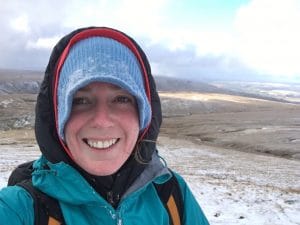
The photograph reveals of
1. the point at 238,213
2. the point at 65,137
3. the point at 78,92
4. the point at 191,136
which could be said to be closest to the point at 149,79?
the point at 78,92

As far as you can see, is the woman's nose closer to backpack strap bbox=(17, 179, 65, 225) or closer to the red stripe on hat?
the red stripe on hat

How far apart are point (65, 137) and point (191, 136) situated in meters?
41.0

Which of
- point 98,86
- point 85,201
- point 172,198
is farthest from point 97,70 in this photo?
point 172,198

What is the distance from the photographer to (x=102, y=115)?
1.91 m

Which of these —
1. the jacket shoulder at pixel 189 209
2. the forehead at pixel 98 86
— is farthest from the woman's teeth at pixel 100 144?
the jacket shoulder at pixel 189 209

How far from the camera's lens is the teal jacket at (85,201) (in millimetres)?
1699

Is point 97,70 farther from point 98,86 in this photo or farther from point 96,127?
point 96,127

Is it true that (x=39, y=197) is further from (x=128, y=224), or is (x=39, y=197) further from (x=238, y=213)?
(x=238, y=213)

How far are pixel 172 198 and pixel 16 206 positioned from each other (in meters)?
0.81

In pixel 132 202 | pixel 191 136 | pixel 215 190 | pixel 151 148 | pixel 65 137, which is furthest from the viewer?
pixel 191 136

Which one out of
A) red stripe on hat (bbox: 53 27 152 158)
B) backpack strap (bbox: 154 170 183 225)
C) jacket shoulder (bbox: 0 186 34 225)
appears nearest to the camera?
jacket shoulder (bbox: 0 186 34 225)

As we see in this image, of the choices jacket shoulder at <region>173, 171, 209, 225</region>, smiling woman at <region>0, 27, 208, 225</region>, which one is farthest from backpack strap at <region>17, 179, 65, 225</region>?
jacket shoulder at <region>173, 171, 209, 225</region>

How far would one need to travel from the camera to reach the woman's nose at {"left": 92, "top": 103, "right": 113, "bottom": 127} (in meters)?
1.89

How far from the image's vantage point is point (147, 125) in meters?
2.11
